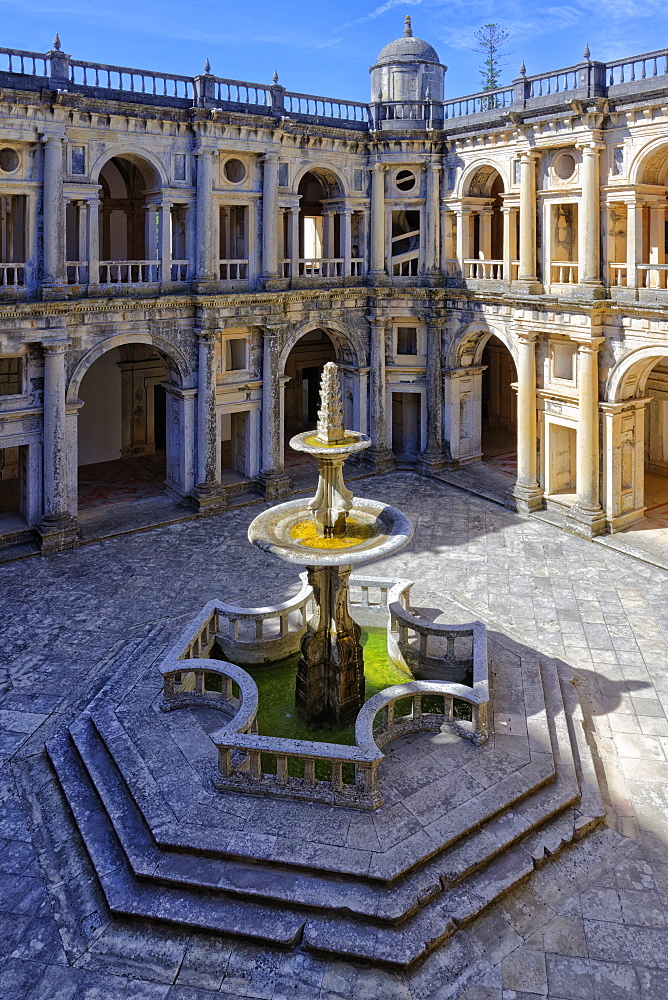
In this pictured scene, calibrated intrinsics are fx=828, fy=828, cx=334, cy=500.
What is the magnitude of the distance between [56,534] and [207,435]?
5596 mm

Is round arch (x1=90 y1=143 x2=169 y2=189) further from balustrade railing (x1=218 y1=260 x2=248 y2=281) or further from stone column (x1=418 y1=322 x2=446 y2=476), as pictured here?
stone column (x1=418 y1=322 x2=446 y2=476)

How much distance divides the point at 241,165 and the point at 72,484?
1125 centimetres

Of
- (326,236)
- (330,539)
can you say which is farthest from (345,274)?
(330,539)

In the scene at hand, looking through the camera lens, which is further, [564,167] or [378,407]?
[378,407]

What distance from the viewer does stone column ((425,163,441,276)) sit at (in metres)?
28.3

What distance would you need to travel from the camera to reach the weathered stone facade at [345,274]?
73.0 feet

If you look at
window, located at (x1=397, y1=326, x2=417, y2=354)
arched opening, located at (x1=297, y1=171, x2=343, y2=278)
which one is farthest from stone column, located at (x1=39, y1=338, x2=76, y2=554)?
window, located at (x1=397, y1=326, x2=417, y2=354)

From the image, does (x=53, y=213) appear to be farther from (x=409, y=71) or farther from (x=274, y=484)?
(x=409, y=71)

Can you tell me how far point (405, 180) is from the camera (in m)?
29.2

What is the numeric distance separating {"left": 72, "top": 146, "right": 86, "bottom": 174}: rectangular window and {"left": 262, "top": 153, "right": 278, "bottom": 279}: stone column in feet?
19.1

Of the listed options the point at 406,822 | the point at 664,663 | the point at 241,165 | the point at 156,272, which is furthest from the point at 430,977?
the point at 241,165

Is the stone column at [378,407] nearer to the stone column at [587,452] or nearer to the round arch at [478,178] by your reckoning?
the round arch at [478,178]

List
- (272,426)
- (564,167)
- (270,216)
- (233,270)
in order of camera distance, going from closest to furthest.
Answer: (564,167) → (270,216) → (233,270) → (272,426)

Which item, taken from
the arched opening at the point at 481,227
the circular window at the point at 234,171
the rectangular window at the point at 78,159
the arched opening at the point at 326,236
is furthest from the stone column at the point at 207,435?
the arched opening at the point at 481,227
